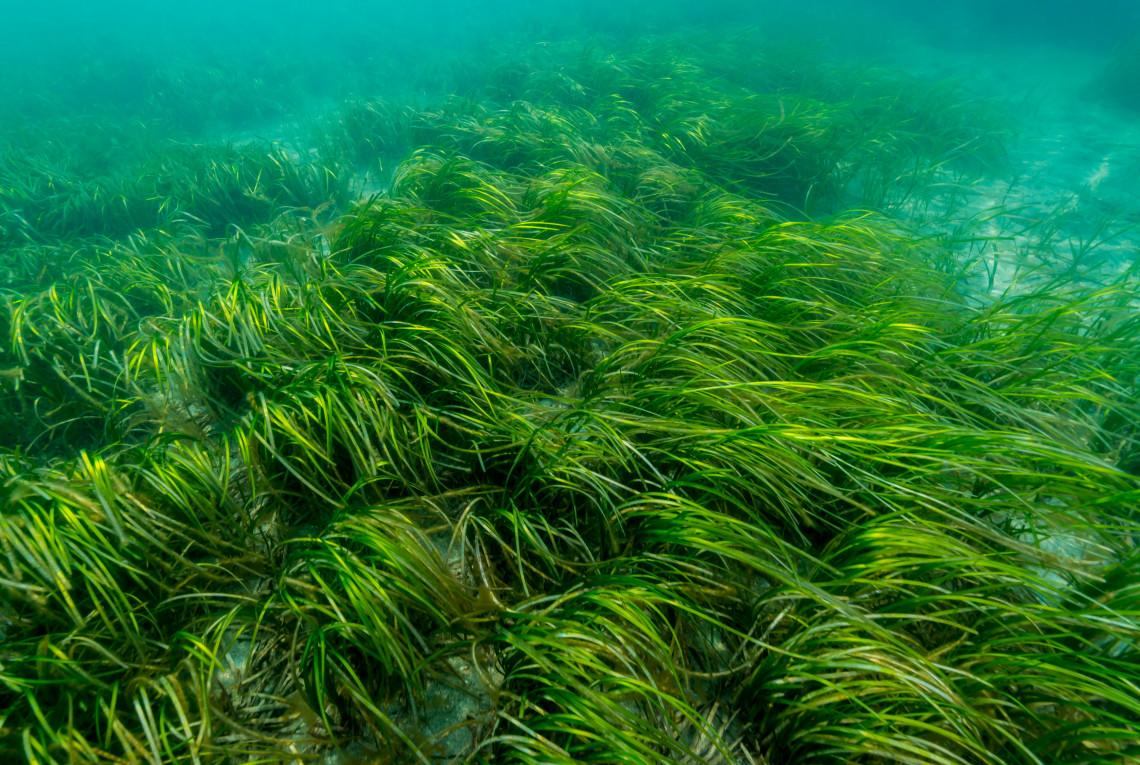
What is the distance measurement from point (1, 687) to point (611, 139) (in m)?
6.80

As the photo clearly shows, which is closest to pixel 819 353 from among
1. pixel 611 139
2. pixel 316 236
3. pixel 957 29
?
pixel 316 236

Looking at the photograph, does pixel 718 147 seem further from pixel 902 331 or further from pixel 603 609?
pixel 603 609

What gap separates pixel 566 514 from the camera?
1.86 m

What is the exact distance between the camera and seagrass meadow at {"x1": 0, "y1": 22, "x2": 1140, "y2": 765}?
127cm

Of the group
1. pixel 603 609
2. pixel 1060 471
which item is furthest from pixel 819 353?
pixel 603 609

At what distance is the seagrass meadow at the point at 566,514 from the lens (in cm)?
127

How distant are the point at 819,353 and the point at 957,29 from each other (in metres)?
22.0

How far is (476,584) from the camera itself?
1717 millimetres

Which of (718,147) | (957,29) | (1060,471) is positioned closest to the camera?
(1060,471)

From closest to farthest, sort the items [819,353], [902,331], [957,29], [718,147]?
[819,353], [902,331], [718,147], [957,29]

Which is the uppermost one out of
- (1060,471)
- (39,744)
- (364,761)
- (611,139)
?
(611,139)

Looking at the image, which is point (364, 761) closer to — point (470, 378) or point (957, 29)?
point (470, 378)

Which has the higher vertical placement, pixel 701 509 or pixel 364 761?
pixel 701 509

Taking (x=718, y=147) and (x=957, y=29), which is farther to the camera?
(x=957, y=29)
